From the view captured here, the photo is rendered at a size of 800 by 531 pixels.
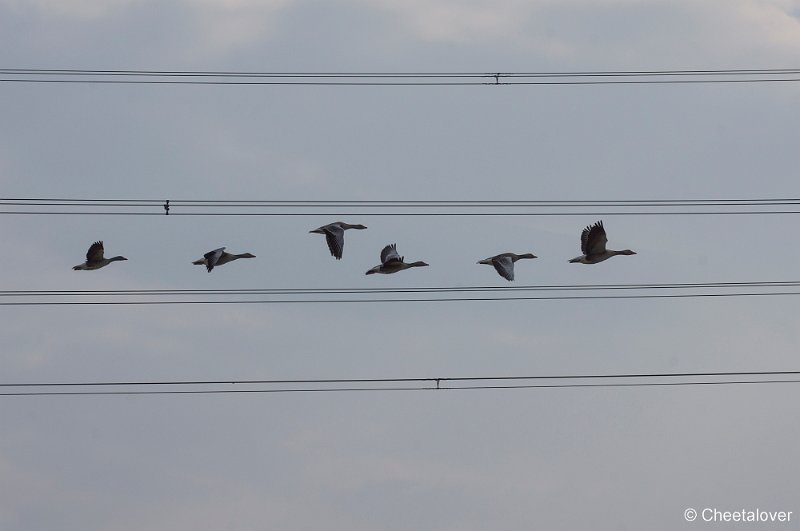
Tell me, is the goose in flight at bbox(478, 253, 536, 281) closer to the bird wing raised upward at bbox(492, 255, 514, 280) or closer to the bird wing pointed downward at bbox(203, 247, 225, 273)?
the bird wing raised upward at bbox(492, 255, 514, 280)

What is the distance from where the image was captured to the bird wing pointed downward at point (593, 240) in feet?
138

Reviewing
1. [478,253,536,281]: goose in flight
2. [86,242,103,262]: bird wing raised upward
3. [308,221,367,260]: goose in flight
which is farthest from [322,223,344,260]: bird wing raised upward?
[86,242,103,262]: bird wing raised upward

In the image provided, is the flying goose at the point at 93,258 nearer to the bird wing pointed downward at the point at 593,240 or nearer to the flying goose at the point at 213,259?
the flying goose at the point at 213,259

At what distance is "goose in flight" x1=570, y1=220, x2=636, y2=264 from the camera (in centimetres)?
4200

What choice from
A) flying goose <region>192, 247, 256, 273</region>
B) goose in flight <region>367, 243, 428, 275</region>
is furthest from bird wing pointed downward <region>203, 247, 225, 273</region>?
goose in flight <region>367, 243, 428, 275</region>

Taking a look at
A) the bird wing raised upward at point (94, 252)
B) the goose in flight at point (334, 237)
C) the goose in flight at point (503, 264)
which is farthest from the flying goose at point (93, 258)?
the goose in flight at point (503, 264)

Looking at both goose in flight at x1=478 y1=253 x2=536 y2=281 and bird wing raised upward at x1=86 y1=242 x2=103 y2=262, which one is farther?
bird wing raised upward at x1=86 y1=242 x2=103 y2=262

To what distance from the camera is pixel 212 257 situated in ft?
133

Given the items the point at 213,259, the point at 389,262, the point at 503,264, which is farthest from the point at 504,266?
the point at 213,259

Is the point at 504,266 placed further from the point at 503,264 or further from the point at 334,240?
the point at 334,240

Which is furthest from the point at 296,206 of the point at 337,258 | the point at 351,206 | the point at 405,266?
the point at 405,266

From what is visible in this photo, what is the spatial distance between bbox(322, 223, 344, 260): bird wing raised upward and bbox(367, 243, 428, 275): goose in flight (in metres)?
1.45

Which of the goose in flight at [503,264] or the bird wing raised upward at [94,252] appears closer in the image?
the goose in flight at [503,264]

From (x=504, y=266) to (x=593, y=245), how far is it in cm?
319
